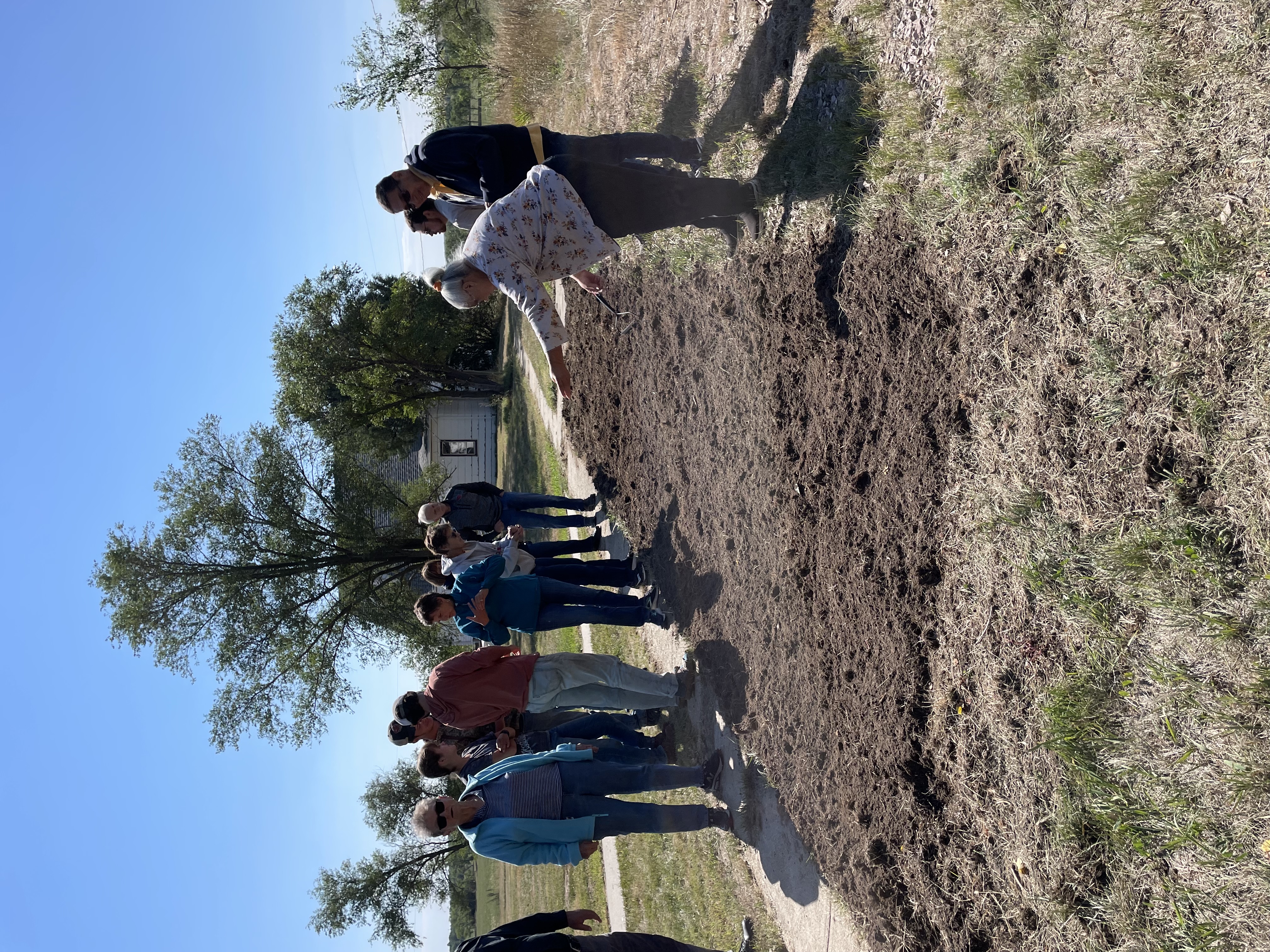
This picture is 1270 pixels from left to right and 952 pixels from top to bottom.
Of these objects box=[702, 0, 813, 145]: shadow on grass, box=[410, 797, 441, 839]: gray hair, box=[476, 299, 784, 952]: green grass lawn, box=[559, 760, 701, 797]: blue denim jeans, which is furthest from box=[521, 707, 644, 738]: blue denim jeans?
box=[702, 0, 813, 145]: shadow on grass

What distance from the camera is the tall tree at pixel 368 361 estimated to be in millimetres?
19641

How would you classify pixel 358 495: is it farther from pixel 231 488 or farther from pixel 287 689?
pixel 287 689

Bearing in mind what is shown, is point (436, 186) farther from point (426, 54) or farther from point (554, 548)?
point (426, 54)

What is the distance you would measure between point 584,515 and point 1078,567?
722 cm

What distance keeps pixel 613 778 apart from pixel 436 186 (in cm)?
390

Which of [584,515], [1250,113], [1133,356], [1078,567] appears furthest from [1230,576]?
[584,515]

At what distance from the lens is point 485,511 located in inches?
322

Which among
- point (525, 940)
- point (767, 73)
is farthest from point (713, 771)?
point (767, 73)

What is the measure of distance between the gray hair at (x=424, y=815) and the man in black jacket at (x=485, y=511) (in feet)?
9.29

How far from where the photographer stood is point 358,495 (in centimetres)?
1573

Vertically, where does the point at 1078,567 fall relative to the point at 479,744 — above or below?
below

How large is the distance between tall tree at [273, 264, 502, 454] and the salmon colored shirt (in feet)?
45.8

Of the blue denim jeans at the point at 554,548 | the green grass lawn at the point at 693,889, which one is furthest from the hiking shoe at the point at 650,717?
the blue denim jeans at the point at 554,548

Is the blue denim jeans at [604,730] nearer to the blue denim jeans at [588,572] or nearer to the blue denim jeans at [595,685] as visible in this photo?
the blue denim jeans at [595,685]
